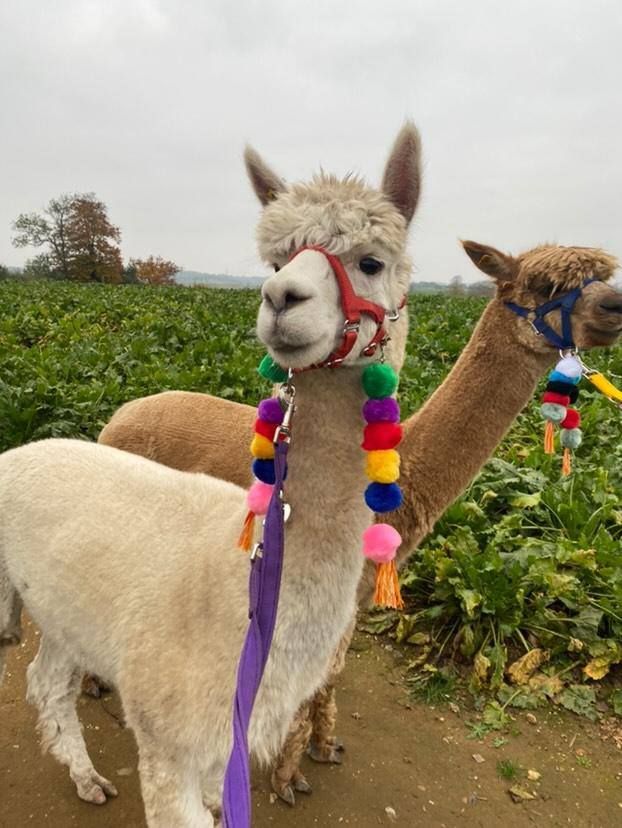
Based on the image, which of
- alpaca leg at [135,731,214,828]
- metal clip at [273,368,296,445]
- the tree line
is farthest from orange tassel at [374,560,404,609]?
the tree line

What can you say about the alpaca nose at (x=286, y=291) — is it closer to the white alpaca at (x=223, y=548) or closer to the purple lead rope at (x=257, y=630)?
the white alpaca at (x=223, y=548)

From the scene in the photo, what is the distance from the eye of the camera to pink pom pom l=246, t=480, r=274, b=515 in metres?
1.74

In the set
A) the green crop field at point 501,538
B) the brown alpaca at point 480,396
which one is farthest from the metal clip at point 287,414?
the green crop field at point 501,538

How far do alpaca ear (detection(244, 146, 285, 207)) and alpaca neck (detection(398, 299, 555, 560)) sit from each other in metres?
1.50

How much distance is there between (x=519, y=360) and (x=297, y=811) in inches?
97.6

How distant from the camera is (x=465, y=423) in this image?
9.53 ft

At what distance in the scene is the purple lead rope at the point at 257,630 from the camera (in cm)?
146

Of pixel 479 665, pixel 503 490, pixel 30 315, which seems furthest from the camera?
pixel 30 315

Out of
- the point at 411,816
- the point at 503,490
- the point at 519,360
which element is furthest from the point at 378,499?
the point at 503,490

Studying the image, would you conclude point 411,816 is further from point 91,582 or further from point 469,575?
point 91,582

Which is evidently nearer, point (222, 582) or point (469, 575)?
point (222, 582)

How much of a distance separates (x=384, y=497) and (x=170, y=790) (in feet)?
3.88

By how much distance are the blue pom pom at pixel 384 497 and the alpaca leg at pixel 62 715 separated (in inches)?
77.5

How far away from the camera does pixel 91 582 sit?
214 centimetres
